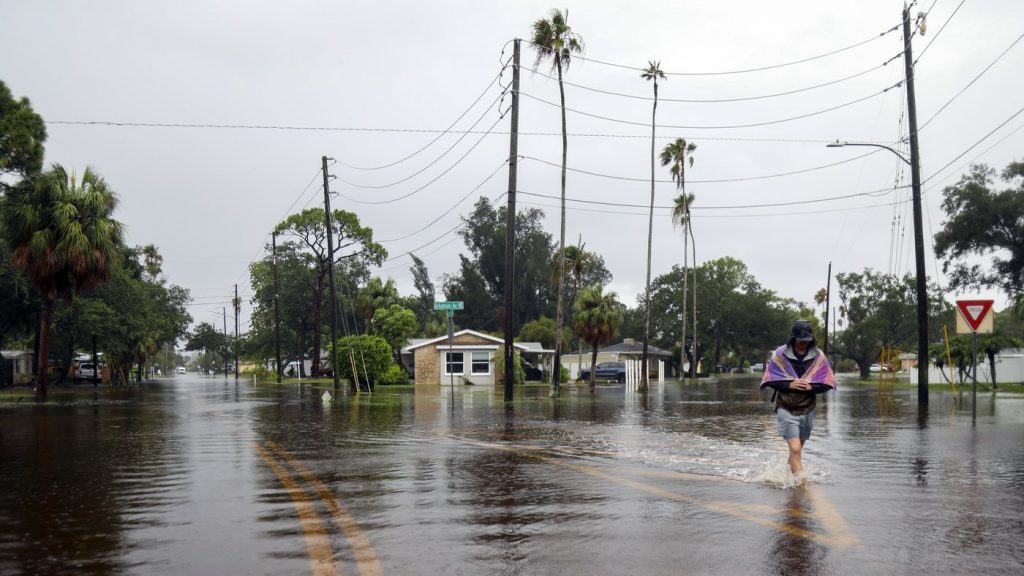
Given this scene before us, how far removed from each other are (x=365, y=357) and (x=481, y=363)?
16.3 m

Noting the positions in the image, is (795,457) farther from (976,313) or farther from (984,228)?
(984,228)

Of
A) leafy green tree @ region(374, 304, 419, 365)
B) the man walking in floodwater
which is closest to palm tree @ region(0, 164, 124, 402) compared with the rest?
the man walking in floodwater

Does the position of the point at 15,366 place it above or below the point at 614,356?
below

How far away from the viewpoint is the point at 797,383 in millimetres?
10289

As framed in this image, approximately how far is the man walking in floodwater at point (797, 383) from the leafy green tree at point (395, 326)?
6112cm

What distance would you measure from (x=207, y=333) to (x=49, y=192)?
83295 mm

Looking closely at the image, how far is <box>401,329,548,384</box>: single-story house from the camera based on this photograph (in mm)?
60062

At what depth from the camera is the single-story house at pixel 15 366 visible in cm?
6041

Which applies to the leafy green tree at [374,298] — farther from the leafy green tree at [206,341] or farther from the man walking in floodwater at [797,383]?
the man walking in floodwater at [797,383]

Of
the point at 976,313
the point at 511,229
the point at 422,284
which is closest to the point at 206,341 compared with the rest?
the point at 422,284

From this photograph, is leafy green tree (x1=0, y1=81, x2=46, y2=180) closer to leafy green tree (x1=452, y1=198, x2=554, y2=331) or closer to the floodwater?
the floodwater

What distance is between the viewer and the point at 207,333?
112188 millimetres

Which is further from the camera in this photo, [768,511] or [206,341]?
[206,341]

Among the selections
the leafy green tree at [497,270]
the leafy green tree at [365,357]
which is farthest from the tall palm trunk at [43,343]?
the leafy green tree at [497,270]
